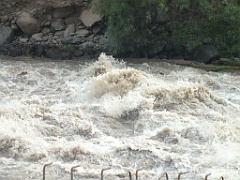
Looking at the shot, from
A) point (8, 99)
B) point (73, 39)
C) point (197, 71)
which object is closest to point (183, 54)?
point (197, 71)

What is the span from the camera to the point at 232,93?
11.3 metres

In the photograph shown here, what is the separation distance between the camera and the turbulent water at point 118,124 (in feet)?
24.1

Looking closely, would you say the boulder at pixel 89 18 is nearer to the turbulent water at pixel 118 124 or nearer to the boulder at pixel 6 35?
the boulder at pixel 6 35

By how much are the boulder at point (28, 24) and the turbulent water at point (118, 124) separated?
125 inches

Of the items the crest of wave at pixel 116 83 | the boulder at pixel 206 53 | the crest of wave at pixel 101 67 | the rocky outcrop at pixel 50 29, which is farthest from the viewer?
the rocky outcrop at pixel 50 29

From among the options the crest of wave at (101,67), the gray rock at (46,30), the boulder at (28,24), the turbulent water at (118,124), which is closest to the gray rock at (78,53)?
the gray rock at (46,30)

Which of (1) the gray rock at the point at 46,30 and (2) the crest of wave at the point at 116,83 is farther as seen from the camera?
(1) the gray rock at the point at 46,30

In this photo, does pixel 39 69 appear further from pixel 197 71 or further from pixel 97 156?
pixel 97 156

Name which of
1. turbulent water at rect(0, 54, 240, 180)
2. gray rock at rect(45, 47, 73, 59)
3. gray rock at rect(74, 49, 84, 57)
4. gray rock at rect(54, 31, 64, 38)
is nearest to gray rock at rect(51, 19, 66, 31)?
gray rock at rect(54, 31, 64, 38)

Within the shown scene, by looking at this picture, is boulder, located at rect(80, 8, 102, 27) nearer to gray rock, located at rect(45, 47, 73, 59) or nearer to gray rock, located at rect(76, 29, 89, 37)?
gray rock, located at rect(76, 29, 89, 37)

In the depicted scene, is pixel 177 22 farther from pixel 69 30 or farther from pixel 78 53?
pixel 69 30

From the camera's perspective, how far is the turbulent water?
7344 mm

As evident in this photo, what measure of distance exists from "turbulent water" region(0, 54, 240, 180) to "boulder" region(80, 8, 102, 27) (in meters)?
3.08

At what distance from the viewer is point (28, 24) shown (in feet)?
52.5
